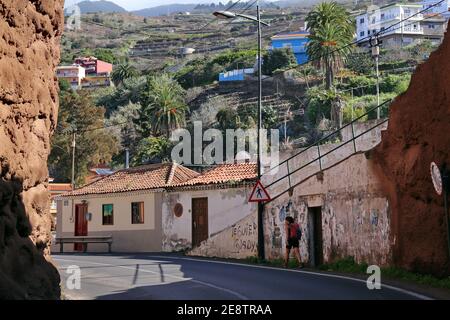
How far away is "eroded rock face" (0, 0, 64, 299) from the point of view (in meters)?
9.53

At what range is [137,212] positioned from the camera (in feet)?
115

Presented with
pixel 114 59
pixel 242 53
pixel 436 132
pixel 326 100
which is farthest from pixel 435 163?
pixel 114 59

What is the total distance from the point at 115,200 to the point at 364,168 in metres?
20.8

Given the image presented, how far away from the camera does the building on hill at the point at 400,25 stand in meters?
132

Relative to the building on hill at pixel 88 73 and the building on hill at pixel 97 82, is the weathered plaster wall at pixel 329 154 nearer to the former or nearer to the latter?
the building on hill at pixel 97 82

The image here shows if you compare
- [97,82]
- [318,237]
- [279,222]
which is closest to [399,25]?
[97,82]

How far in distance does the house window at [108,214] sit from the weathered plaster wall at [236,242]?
10071mm

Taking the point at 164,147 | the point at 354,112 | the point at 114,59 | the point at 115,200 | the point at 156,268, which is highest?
the point at 114,59

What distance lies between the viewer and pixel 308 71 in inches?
3851

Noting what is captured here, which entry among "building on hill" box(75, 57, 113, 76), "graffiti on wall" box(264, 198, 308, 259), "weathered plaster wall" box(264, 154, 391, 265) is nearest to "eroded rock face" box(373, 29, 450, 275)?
"weathered plaster wall" box(264, 154, 391, 265)

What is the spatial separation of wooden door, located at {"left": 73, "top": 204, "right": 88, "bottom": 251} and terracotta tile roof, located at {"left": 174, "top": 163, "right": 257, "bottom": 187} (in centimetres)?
861

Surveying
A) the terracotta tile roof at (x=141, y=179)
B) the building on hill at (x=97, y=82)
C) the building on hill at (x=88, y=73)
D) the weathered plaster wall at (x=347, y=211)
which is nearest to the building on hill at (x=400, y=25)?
the building on hill at (x=97, y=82)

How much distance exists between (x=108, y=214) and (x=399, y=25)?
373 ft
